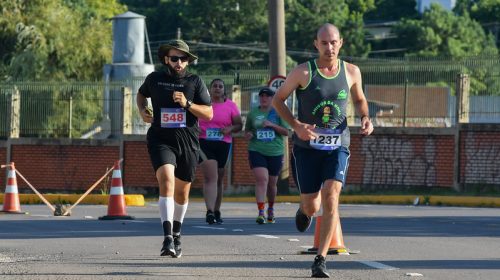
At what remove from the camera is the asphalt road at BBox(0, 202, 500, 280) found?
33.4 ft

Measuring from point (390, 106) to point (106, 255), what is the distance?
23201 mm

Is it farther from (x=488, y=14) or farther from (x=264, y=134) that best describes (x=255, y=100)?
(x=488, y=14)

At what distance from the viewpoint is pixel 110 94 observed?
3244 centimetres

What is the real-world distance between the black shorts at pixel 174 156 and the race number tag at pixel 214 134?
421 cm

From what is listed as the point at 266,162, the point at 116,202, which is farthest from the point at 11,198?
the point at 266,162

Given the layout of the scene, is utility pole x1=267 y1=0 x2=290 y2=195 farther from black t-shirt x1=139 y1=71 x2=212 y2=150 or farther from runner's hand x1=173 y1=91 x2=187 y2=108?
runner's hand x1=173 y1=91 x2=187 y2=108

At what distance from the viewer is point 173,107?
38.1 ft

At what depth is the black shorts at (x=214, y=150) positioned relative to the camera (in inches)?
631

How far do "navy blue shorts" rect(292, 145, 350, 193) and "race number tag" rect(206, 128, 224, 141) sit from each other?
5.70 meters

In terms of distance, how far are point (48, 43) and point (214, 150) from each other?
31796 millimetres

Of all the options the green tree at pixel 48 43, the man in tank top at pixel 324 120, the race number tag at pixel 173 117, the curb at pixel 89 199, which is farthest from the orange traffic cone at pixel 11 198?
the green tree at pixel 48 43

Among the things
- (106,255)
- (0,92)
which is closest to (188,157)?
(106,255)

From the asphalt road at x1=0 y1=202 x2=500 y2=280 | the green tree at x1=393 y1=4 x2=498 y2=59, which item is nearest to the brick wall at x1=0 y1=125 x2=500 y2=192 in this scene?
the asphalt road at x1=0 y1=202 x2=500 y2=280

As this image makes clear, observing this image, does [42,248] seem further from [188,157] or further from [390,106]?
[390,106]
